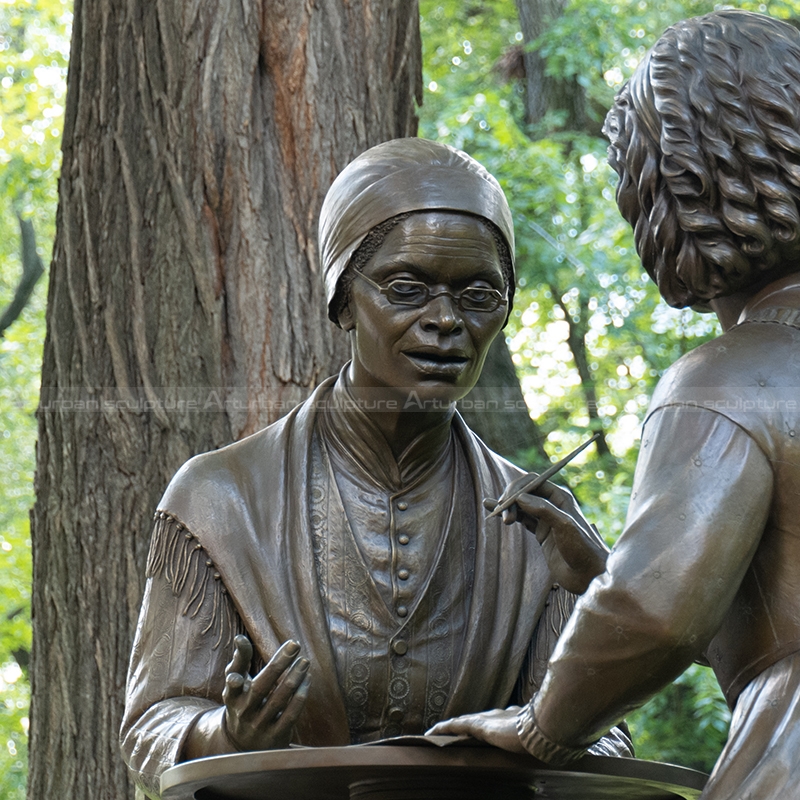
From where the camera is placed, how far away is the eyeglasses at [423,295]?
3.45 metres

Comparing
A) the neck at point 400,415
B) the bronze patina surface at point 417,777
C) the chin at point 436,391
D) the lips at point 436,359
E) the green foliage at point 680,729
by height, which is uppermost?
the lips at point 436,359

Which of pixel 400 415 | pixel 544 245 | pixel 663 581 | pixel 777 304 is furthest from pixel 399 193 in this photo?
pixel 544 245

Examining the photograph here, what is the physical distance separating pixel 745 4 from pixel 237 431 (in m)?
6.83

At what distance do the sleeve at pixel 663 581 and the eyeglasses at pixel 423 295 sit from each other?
85cm

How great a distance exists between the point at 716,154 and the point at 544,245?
6.95 m

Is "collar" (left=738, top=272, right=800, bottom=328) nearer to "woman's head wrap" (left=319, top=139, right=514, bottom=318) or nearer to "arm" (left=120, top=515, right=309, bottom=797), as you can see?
"woman's head wrap" (left=319, top=139, right=514, bottom=318)

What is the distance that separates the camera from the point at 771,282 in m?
3.01

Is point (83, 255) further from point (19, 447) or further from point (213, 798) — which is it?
point (19, 447)

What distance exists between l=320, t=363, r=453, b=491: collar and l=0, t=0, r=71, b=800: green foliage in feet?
23.1

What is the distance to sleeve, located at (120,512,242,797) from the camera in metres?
3.41

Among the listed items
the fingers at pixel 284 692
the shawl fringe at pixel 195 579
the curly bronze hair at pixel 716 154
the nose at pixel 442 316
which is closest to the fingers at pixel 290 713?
the fingers at pixel 284 692

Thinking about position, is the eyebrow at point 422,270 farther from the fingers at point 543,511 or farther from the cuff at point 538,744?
the cuff at point 538,744

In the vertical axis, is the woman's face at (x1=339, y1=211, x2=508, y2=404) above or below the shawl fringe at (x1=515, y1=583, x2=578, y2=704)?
above

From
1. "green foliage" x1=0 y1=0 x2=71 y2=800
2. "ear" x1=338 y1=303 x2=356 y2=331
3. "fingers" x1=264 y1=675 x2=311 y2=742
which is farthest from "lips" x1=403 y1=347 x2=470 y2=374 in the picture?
"green foliage" x1=0 y1=0 x2=71 y2=800
